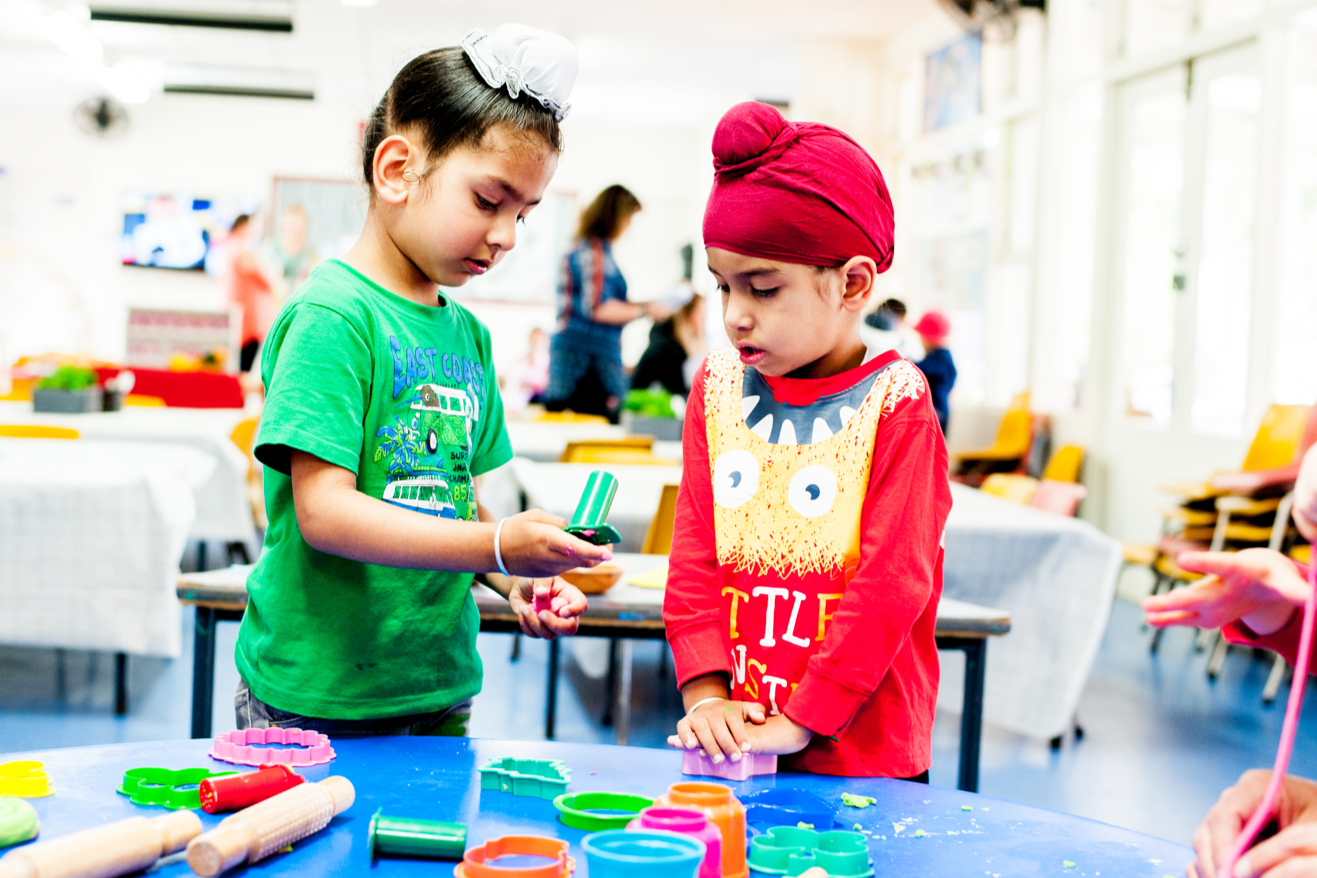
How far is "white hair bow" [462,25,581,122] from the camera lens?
112 centimetres

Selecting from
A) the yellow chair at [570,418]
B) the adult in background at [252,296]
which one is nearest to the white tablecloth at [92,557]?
the yellow chair at [570,418]

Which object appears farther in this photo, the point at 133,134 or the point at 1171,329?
the point at 133,134

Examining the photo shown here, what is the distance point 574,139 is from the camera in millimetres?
12984

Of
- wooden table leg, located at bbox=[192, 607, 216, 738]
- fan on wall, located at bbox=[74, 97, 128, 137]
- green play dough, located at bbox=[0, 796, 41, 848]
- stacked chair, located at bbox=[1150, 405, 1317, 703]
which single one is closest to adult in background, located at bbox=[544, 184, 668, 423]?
stacked chair, located at bbox=[1150, 405, 1317, 703]

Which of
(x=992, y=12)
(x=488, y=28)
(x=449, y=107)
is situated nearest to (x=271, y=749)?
(x=449, y=107)

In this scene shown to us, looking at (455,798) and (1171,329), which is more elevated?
(1171,329)

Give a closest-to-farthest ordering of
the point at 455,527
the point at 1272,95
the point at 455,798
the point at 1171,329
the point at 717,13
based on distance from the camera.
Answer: the point at 455,798 → the point at 455,527 → the point at 1272,95 → the point at 1171,329 → the point at 717,13


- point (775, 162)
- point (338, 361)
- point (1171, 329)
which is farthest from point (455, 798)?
point (1171, 329)

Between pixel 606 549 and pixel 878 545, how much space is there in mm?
261

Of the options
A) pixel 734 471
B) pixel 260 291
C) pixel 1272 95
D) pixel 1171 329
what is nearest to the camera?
pixel 734 471

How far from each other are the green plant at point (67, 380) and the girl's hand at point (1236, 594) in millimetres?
4686

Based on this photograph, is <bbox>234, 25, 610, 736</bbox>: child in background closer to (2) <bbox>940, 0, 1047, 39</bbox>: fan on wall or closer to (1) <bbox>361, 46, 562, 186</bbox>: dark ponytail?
(1) <bbox>361, 46, 562, 186</bbox>: dark ponytail

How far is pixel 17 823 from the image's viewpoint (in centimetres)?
75

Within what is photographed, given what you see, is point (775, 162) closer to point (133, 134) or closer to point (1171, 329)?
point (1171, 329)
